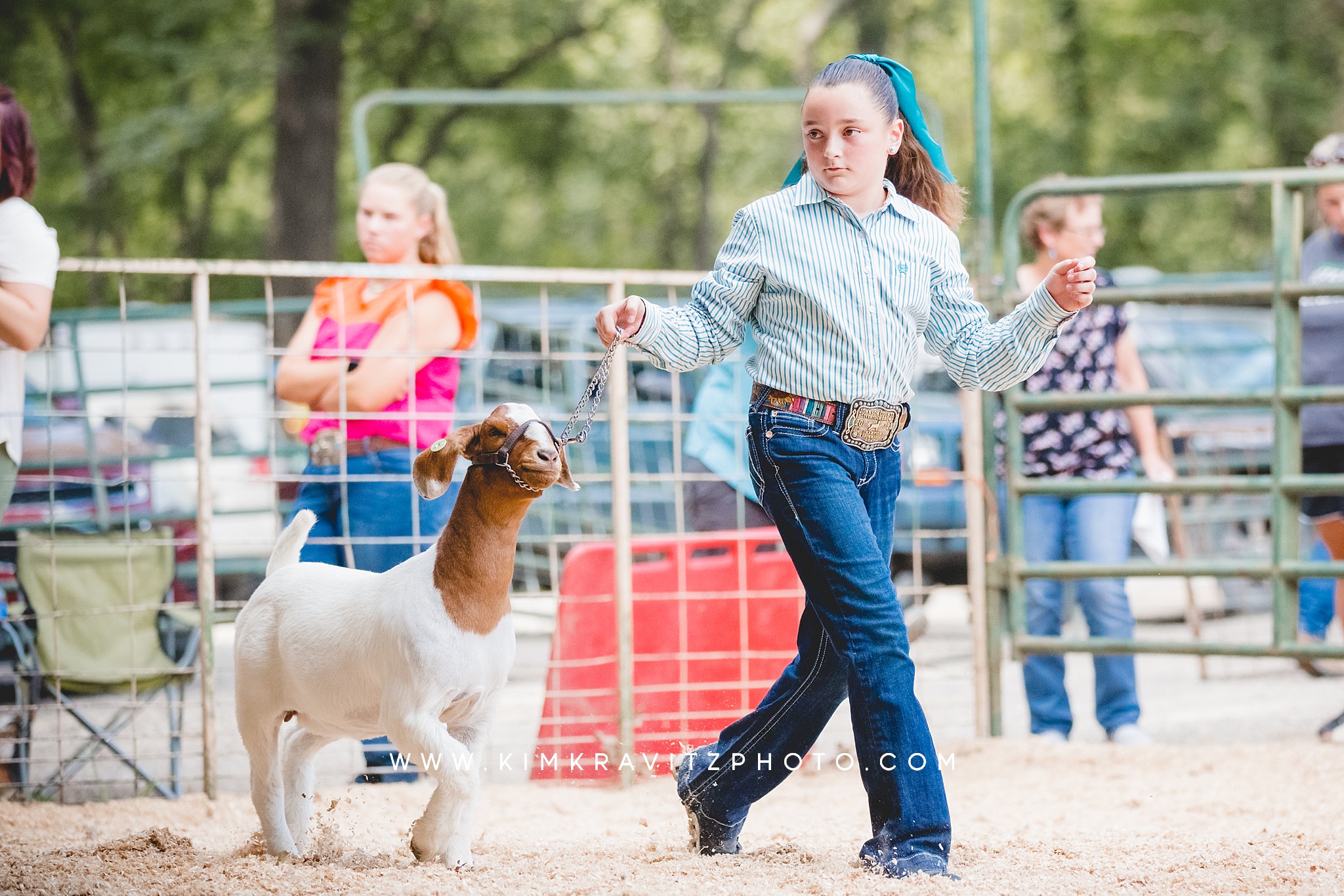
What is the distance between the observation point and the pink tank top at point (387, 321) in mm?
4285

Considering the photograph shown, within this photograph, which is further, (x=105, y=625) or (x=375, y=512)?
(x=105, y=625)

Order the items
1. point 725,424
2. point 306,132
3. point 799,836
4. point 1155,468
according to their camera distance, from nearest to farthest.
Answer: point 799,836 → point 725,424 → point 1155,468 → point 306,132

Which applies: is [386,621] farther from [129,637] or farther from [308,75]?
[308,75]

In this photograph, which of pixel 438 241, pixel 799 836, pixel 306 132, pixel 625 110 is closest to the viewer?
pixel 799 836

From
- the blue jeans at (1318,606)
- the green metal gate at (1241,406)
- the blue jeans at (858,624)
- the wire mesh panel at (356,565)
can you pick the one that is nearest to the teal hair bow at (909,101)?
the blue jeans at (858,624)

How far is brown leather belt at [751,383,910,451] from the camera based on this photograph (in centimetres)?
295

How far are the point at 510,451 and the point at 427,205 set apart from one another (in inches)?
74.1

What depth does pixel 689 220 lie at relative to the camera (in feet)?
68.2

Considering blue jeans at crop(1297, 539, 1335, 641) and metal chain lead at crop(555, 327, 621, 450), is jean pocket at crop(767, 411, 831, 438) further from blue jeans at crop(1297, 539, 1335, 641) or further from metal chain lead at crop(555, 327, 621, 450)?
blue jeans at crop(1297, 539, 1335, 641)

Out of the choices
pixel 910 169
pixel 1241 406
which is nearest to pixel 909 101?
pixel 910 169

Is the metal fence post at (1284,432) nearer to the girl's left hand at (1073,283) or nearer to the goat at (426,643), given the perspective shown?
the girl's left hand at (1073,283)

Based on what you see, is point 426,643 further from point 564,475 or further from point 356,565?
point 356,565

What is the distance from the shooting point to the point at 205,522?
4160 millimetres

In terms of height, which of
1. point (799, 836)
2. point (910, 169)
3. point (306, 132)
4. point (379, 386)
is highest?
point (306, 132)
